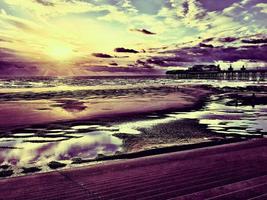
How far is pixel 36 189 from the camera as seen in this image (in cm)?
578

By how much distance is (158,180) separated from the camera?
20.0ft

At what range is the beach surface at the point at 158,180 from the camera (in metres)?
5.15

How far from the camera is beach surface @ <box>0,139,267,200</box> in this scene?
515 centimetres

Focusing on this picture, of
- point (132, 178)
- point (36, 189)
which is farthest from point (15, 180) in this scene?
point (132, 178)

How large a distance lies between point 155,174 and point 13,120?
1366 cm

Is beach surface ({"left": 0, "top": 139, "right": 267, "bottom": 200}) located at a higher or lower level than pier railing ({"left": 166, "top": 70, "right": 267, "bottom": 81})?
lower

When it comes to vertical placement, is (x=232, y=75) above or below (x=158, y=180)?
above

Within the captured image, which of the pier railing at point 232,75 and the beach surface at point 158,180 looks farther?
the pier railing at point 232,75

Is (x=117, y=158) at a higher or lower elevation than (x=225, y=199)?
lower

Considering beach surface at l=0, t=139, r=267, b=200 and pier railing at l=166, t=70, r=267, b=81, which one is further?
pier railing at l=166, t=70, r=267, b=81

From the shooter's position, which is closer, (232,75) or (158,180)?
(158,180)

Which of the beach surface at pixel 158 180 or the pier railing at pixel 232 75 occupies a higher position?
the pier railing at pixel 232 75

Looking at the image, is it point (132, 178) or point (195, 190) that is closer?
point (195, 190)

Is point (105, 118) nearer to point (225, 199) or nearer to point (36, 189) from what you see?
point (36, 189)
